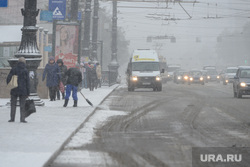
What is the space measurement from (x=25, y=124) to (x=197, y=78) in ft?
155

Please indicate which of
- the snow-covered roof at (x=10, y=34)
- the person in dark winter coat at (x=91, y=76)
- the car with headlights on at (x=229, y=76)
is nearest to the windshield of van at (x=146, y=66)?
the person in dark winter coat at (x=91, y=76)

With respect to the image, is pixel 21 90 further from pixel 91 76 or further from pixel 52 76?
pixel 91 76

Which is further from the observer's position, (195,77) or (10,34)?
(195,77)

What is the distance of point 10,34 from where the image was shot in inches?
1978

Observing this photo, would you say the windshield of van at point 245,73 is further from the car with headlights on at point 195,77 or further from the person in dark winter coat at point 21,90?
the car with headlights on at point 195,77

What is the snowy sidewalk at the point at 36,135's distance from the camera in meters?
8.91

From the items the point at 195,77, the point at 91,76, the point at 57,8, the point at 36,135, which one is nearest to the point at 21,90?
the point at 36,135

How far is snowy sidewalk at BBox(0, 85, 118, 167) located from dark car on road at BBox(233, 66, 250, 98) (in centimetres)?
1330

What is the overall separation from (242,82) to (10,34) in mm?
25244

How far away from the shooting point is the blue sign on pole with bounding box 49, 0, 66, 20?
2705cm

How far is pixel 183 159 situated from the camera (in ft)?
30.9

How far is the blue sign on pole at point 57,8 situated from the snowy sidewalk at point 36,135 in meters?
9.27

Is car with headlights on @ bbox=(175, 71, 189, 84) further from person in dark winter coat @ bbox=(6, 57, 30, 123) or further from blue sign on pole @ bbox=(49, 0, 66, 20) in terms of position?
person in dark winter coat @ bbox=(6, 57, 30, 123)

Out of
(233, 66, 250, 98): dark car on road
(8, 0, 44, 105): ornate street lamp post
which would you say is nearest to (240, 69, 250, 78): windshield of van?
(233, 66, 250, 98): dark car on road
